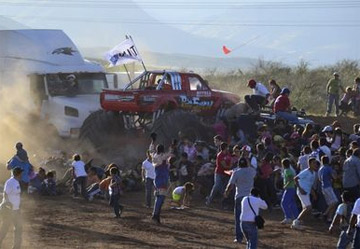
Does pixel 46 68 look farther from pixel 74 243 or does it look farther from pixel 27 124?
pixel 74 243

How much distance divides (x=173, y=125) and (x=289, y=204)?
5057 millimetres

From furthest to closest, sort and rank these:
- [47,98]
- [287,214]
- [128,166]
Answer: [47,98] < [128,166] < [287,214]

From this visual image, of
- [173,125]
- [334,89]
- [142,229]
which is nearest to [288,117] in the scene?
[173,125]

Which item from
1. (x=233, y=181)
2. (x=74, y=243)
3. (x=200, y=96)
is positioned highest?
(x=200, y=96)

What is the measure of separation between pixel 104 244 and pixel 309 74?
2700 cm

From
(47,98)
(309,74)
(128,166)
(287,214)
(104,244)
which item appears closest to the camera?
(104,244)

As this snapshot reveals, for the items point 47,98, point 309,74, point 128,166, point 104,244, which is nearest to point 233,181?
point 104,244

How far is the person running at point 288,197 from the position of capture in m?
17.2

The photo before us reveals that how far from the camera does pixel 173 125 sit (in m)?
21.4

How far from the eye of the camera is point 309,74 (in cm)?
4062

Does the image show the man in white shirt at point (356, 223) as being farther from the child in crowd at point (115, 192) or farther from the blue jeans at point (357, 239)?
the child in crowd at point (115, 192)

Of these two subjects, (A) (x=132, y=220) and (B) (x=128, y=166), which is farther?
(B) (x=128, y=166)

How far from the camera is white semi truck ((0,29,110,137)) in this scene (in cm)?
2597

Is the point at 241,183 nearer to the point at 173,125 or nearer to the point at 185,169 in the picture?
the point at 185,169
